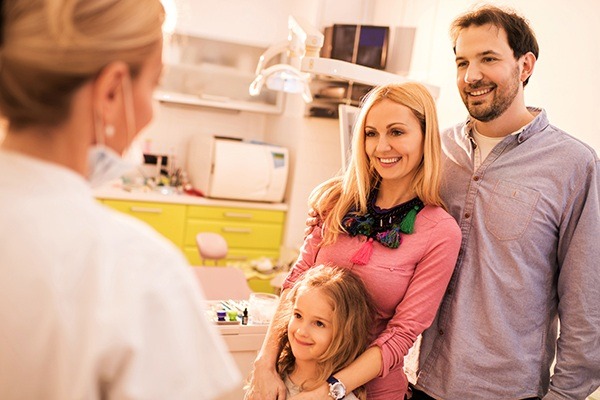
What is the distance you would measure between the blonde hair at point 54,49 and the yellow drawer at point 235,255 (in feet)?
12.1

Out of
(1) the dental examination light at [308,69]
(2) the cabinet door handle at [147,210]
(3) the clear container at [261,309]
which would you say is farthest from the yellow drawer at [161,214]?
(3) the clear container at [261,309]

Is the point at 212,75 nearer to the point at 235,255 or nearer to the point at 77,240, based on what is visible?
the point at 235,255

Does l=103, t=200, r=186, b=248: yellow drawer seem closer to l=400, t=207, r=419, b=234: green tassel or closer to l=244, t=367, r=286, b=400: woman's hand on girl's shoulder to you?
l=244, t=367, r=286, b=400: woman's hand on girl's shoulder

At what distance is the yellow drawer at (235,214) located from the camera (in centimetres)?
449

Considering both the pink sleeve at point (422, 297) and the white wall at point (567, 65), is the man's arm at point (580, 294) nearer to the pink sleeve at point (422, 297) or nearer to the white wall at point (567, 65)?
the pink sleeve at point (422, 297)

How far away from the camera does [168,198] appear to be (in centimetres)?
441

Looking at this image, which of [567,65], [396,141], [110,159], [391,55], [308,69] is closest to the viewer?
[110,159]

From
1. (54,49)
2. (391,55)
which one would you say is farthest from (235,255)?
(54,49)

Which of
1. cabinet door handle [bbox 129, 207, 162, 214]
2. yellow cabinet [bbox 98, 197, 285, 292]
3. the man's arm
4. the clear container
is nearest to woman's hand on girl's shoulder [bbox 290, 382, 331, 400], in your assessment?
the man's arm

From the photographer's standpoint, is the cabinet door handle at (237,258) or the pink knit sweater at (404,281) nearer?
the pink knit sweater at (404,281)

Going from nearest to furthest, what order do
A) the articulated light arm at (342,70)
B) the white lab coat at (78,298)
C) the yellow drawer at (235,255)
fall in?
1. the white lab coat at (78,298)
2. the articulated light arm at (342,70)
3. the yellow drawer at (235,255)

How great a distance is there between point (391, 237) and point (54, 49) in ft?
3.73

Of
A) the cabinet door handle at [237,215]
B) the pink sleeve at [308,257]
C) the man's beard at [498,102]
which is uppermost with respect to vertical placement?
the man's beard at [498,102]

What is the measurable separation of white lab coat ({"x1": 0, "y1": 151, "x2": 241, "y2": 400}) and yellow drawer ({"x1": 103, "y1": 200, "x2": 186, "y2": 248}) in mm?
3635
